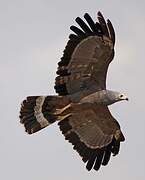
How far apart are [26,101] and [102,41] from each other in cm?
322

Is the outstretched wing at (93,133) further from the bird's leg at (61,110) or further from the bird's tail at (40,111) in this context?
the bird's tail at (40,111)

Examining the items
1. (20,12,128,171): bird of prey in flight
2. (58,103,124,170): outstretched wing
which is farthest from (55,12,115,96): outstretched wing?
(58,103,124,170): outstretched wing

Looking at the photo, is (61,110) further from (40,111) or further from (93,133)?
(93,133)

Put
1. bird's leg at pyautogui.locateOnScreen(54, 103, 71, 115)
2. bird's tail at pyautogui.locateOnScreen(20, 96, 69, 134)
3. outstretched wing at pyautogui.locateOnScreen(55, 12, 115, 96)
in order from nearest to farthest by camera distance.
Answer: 1. outstretched wing at pyautogui.locateOnScreen(55, 12, 115, 96)
2. bird's leg at pyautogui.locateOnScreen(54, 103, 71, 115)
3. bird's tail at pyautogui.locateOnScreen(20, 96, 69, 134)

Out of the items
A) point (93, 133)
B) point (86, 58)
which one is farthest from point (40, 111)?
point (86, 58)

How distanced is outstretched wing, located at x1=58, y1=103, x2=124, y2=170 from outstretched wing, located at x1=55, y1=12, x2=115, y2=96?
662mm

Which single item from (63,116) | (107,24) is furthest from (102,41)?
(63,116)

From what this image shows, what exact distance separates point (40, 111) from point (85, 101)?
1.73 metres

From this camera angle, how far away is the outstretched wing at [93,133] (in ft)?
96.1

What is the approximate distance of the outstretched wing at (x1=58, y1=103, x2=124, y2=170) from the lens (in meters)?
29.3

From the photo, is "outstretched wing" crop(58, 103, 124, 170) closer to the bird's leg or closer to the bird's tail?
the bird's leg

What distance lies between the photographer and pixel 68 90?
94.6ft

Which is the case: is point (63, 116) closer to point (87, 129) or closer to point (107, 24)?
point (87, 129)

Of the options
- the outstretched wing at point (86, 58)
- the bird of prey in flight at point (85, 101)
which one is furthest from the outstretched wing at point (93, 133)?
the outstretched wing at point (86, 58)
